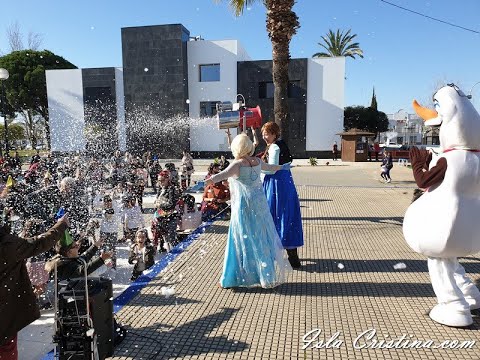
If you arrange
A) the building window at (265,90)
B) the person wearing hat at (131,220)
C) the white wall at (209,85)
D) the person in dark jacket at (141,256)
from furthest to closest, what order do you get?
the white wall at (209,85) → the building window at (265,90) → the person wearing hat at (131,220) → the person in dark jacket at (141,256)

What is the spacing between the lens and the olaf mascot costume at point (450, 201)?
3.15 metres

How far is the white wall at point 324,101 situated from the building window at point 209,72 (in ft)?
25.3

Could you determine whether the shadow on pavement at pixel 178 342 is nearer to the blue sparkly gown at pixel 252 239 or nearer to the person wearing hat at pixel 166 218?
the blue sparkly gown at pixel 252 239

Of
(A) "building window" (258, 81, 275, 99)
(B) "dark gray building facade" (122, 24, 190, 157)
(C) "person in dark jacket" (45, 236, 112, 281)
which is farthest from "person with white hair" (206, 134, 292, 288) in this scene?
(B) "dark gray building facade" (122, 24, 190, 157)

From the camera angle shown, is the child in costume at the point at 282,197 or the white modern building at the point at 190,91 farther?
the white modern building at the point at 190,91

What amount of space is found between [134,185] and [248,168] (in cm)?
747

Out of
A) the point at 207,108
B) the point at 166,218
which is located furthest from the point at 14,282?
the point at 207,108

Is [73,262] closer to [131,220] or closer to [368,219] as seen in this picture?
[131,220]

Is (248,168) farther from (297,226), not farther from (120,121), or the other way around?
(120,121)

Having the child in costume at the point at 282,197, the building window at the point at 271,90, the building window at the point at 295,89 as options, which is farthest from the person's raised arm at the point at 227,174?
the building window at the point at 295,89

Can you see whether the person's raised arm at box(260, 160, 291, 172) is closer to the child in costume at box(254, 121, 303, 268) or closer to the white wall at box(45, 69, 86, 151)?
the child in costume at box(254, 121, 303, 268)

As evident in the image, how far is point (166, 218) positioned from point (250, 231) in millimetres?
2919

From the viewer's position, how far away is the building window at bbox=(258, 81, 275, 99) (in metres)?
30.3

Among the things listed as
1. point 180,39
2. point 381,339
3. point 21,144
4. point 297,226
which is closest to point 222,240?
point 297,226
